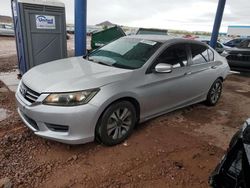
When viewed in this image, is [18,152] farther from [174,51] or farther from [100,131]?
[174,51]

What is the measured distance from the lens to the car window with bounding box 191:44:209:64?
15.9 ft

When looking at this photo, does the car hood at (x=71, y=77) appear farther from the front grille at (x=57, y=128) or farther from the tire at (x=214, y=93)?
the tire at (x=214, y=93)

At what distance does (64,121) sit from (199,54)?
317 centimetres

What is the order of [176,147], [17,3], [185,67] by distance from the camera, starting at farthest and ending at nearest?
[17,3] → [185,67] → [176,147]

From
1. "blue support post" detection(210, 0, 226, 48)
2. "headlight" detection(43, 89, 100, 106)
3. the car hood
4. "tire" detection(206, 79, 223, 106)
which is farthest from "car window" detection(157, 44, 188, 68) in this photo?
"blue support post" detection(210, 0, 226, 48)

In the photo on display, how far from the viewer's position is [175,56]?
4.44 meters

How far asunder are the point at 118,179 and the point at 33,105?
1389 millimetres

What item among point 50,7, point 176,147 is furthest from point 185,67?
point 50,7

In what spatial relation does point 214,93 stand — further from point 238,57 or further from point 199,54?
point 238,57

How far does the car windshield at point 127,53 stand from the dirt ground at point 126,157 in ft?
3.69

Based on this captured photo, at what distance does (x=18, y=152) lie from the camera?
3.34 meters

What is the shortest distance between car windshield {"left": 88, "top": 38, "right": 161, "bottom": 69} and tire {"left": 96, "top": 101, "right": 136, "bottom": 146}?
67cm

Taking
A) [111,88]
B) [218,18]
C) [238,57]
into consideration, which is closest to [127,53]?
[111,88]

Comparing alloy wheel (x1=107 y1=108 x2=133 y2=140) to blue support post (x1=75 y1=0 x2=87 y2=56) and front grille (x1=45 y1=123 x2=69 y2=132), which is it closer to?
front grille (x1=45 y1=123 x2=69 y2=132)
